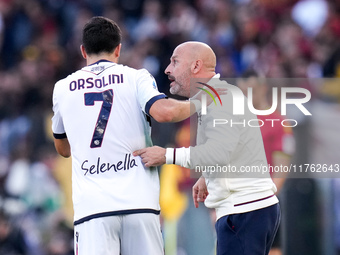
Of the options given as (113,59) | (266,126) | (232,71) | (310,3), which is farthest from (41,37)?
(113,59)

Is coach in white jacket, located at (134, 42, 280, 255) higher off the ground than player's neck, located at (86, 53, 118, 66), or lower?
lower

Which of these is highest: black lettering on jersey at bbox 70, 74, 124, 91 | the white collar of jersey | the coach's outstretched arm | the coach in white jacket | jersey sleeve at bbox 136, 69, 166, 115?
the white collar of jersey

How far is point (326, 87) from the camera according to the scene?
803 centimetres

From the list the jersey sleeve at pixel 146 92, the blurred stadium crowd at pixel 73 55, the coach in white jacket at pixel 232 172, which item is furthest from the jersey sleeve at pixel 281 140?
the jersey sleeve at pixel 146 92

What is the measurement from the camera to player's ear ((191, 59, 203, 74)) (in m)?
4.93

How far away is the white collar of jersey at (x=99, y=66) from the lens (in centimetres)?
475

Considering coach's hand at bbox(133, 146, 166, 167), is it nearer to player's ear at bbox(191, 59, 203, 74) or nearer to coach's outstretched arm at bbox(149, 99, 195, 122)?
coach's outstretched arm at bbox(149, 99, 195, 122)

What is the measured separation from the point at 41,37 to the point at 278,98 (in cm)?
589

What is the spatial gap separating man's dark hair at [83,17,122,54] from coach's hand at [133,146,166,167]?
80cm

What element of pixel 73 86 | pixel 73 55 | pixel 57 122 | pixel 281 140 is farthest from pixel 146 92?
pixel 73 55

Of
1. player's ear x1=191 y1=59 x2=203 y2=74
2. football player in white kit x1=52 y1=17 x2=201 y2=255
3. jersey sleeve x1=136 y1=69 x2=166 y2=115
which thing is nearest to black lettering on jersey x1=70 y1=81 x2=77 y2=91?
football player in white kit x1=52 y1=17 x2=201 y2=255

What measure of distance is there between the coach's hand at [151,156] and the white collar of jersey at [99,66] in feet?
2.18

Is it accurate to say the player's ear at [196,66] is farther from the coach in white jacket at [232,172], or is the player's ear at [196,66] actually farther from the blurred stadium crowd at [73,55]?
the blurred stadium crowd at [73,55]

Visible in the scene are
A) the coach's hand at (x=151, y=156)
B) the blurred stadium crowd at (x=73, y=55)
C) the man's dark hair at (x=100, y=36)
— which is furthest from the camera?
the blurred stadium crowd at (x=73, y=55)
